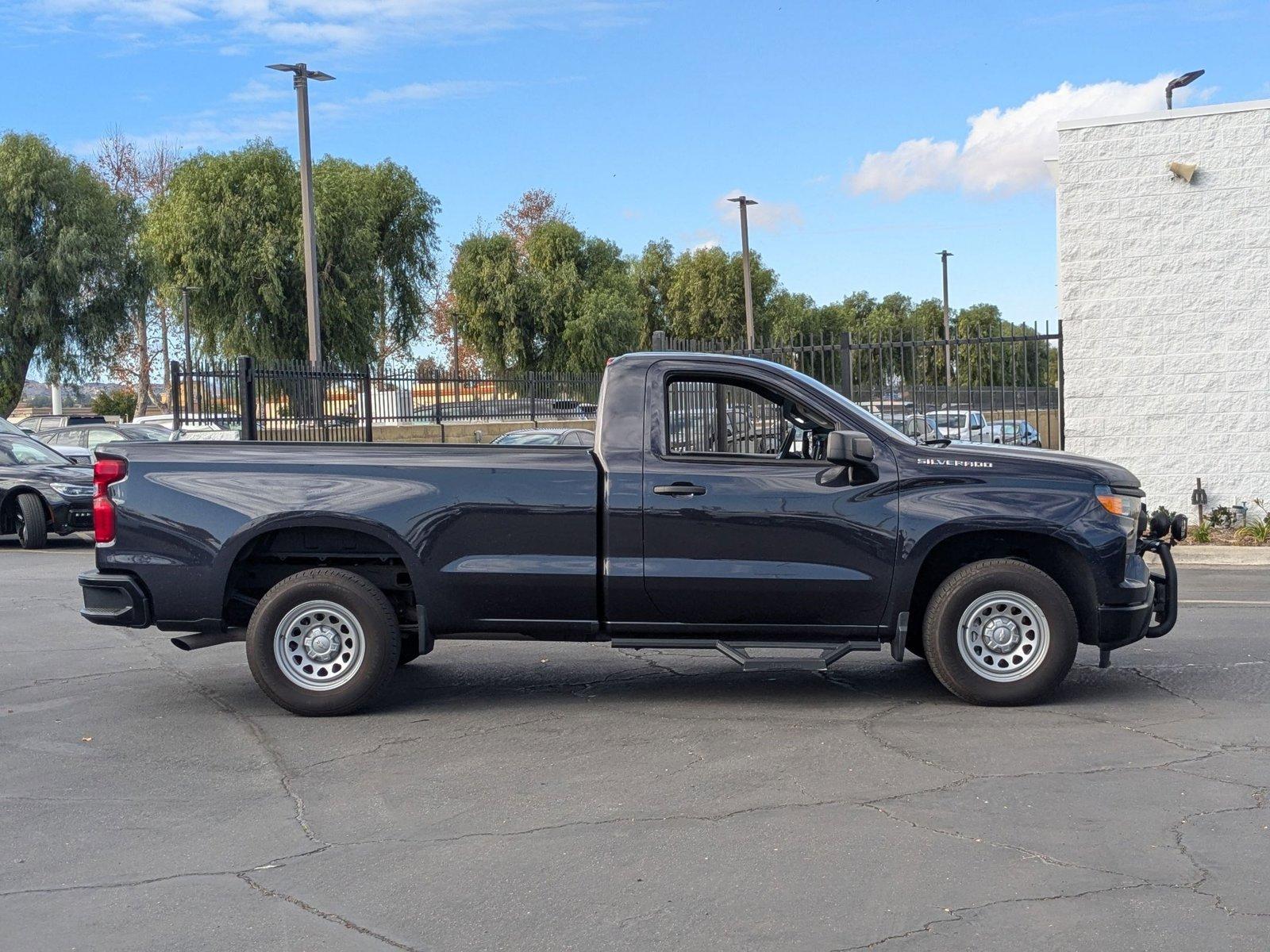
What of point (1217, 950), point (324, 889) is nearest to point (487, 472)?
point (324, 889)

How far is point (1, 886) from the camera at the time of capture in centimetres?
460

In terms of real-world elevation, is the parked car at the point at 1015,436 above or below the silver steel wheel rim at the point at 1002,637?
above

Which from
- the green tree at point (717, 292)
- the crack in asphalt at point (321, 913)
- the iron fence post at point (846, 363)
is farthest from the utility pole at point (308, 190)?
the green tree at point (717, 292)

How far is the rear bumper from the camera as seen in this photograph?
23.3 feet

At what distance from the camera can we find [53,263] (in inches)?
1601

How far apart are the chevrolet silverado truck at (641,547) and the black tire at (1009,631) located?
0.01m

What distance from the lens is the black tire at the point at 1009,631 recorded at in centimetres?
692

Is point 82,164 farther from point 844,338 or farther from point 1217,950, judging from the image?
point 1217,950

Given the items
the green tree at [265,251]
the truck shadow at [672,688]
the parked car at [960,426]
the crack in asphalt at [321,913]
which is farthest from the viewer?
the green tree at [265,251]

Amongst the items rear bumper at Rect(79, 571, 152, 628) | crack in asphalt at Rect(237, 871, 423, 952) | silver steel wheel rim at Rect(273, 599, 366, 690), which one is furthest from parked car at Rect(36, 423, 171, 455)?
crack in asphalt at Rect(237, 871, 423, 952)

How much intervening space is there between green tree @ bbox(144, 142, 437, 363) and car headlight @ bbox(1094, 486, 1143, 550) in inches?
1352

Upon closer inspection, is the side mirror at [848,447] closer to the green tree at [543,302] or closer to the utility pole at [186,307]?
the utility pole at [186,307]

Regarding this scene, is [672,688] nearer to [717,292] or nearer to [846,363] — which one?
[846,363]

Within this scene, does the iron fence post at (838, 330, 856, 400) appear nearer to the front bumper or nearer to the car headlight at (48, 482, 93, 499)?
the front bumper
